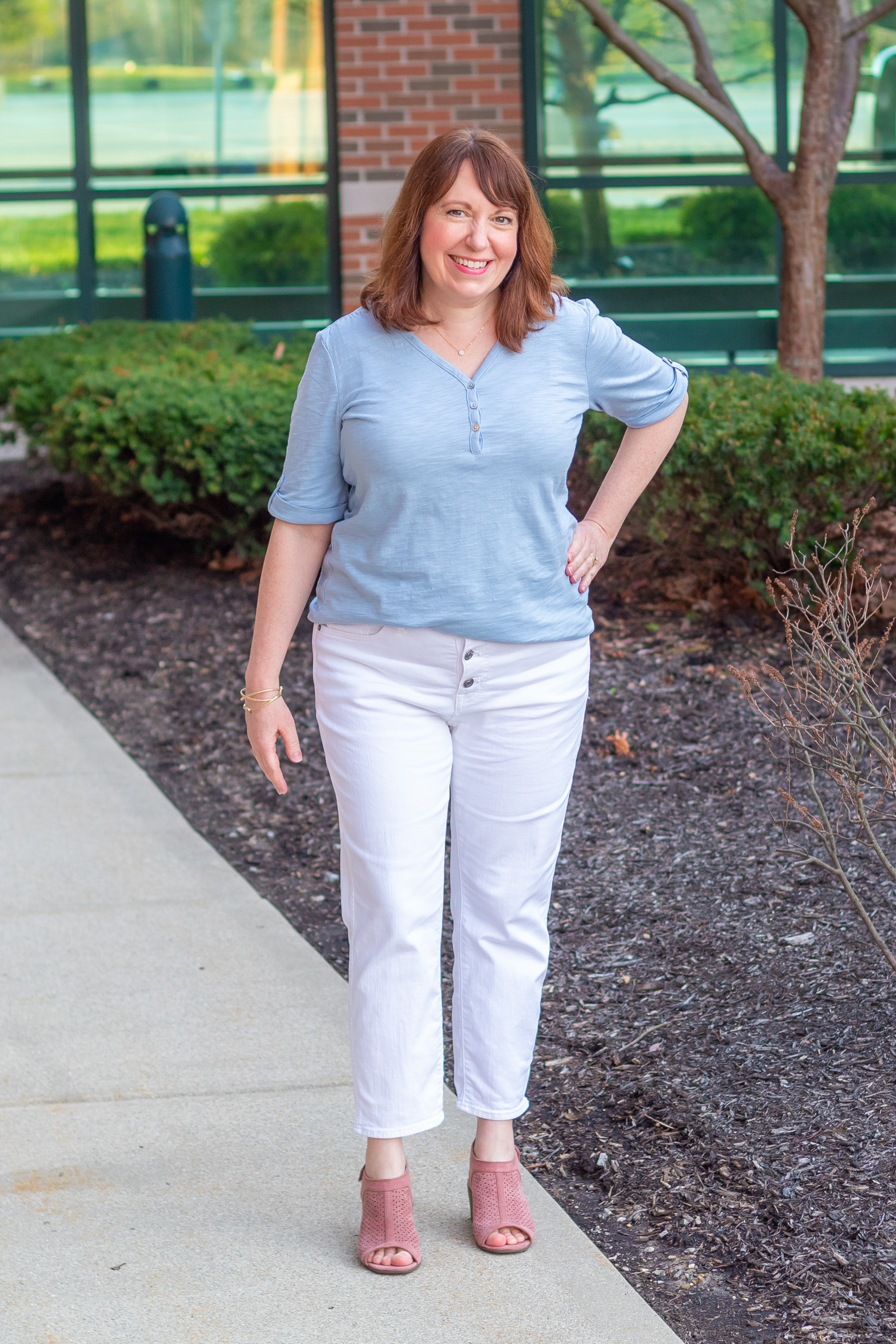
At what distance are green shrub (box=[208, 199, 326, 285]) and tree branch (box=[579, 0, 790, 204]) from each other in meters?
4.37

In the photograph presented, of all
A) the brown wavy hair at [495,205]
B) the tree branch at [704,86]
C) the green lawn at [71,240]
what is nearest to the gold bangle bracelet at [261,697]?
the brown wavy hair at [495,205]

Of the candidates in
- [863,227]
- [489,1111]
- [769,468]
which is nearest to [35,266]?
[863,227]

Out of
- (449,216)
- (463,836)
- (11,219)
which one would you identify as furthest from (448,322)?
(11,219)

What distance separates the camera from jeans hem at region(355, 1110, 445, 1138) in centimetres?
263

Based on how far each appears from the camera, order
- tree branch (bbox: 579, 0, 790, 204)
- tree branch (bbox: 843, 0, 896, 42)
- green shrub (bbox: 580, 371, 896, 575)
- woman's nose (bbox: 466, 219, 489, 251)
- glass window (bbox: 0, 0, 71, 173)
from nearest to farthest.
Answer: woman's nose (bbox: 466, 219, 489, 251) → green shrub (bbox: 580, 371, 896, 575) → tree branch (bbox: 843, 0, 896, 42) → tree branch (bbox: 579, 0, 790, 204) → glass window (bbox: 0, 0, 71, 173)

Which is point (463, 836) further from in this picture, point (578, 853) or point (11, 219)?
point (11, 219)

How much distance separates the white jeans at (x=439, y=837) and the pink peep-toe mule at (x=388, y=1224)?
0.10 meters

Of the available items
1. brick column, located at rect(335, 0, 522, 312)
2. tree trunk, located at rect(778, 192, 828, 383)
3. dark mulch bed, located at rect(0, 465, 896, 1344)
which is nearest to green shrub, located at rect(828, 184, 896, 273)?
brick column, located at rect(335, 0, 522, 312)

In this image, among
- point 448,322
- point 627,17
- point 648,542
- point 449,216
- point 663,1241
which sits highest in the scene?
point 627,17

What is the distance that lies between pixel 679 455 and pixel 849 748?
277cm

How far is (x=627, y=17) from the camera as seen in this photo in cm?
1023

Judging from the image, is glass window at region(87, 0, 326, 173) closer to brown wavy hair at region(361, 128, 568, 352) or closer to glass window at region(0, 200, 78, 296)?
glass window at region(0, 200, 78, 296)

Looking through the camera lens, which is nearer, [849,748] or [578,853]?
[849,748]

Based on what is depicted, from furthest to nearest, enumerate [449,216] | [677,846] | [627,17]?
[627,17] → [677,846] → [449,216]
